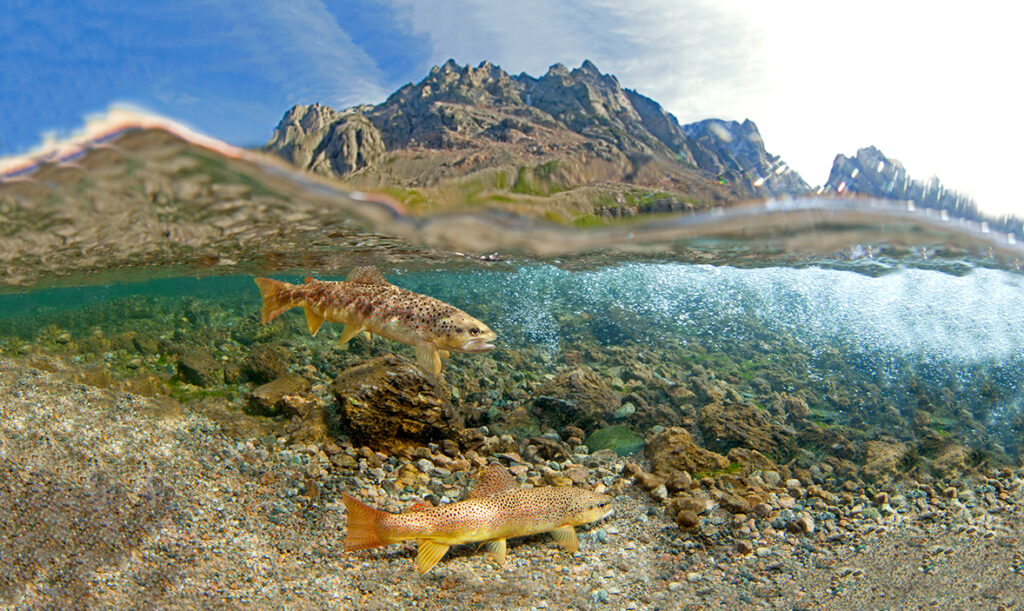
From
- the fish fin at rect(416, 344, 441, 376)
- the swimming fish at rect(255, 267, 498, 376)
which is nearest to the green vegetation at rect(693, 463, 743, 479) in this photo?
the swimming fish at rect(255, 267, 498, 376)

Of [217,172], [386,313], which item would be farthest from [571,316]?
[386,313]

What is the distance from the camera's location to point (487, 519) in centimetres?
470

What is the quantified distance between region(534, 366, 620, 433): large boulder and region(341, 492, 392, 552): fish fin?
4514mm

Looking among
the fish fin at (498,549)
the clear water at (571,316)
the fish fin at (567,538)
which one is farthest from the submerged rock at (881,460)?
the fish fin at (498,549)

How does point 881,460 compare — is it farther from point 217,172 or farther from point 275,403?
point 217,172

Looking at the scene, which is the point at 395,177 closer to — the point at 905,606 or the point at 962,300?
the point at 905,606

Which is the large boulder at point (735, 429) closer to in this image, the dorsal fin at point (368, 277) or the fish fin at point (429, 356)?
the fish fin at point (429, 356)

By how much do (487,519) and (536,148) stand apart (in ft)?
16.9

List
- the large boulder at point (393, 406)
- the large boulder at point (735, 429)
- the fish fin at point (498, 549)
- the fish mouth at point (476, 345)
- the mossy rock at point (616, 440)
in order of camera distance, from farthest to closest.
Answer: the large boulder at point (735, 429) < the mossy rock at point (616, 440) < the large boulder at point (393, 406) < the fish fin at point (498, 549) < the fish mouth at point (476, 345)

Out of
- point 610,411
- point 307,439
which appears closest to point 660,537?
point 610,411

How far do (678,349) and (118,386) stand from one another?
14.8 meters

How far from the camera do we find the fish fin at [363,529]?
4.27 metres

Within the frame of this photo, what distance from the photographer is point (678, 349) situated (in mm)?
16516

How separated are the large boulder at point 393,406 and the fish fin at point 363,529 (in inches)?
97.2
